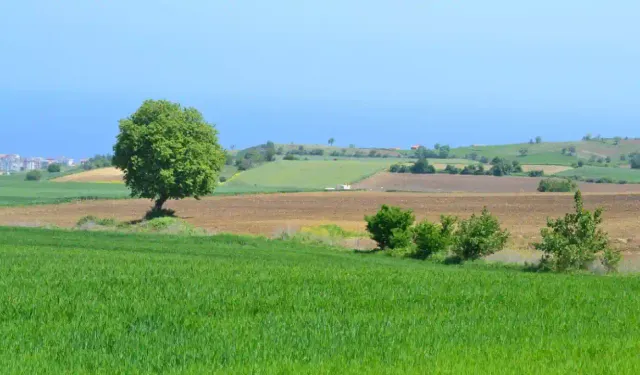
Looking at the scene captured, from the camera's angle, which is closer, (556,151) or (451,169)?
(451,169)

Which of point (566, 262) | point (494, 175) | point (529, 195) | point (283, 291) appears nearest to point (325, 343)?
point (283, 291)

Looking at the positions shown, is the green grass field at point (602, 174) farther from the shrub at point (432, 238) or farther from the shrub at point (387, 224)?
the shrub at point (432, 238)

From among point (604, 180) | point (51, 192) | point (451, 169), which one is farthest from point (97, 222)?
point (451, 169)

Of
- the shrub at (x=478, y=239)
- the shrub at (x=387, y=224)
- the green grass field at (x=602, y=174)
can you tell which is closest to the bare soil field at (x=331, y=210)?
the shrub at (x=387, y=224)

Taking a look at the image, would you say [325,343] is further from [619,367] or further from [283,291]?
[283,291]

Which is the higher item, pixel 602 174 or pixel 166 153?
pixel 166 153

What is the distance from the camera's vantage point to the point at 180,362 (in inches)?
539

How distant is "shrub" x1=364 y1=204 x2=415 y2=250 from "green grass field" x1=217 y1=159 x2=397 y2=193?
58554mm

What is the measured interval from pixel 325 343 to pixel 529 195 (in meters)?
78.2

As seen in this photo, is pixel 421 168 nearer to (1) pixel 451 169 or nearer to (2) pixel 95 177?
(1) pixel 451 169

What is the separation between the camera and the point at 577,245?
38656 millimetres

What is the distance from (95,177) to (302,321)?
4580 inches

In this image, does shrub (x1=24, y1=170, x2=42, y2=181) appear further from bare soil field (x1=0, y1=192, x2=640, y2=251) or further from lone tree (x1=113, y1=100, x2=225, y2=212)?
lone tree (x1=113, y1=100, x2=225, y2=212)

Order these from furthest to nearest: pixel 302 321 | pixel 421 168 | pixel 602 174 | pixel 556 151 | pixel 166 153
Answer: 1. pixel 556 151
2. pixel 421 168
3. pixel 602 174
4. pixel 166 153
5. pixel 302 321
